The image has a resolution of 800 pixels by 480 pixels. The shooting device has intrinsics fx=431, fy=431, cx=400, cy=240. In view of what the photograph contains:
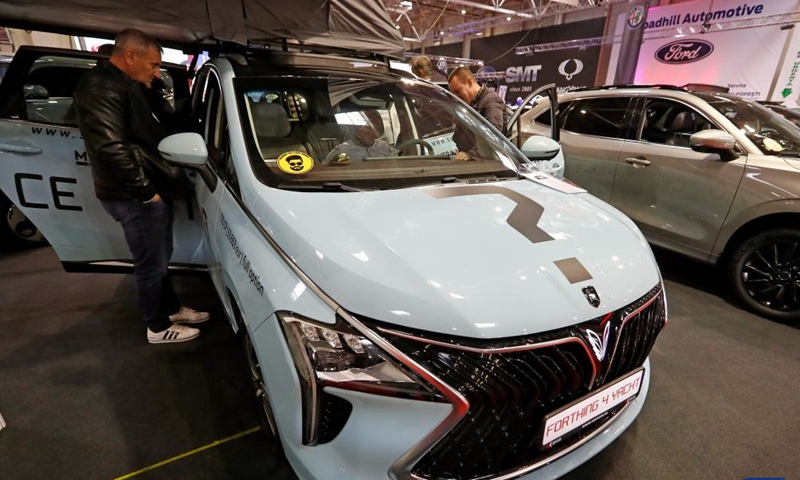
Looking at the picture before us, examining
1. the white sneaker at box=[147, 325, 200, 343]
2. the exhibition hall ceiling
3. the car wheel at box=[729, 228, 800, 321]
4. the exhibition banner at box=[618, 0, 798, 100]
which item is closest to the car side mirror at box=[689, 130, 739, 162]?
the car wheel at box=[729, 228, 800, 321]

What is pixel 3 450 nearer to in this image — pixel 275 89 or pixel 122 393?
pixel 122 393

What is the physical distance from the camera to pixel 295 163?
1.62 meters

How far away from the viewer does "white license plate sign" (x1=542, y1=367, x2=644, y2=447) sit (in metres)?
1.15

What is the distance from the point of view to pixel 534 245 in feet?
4.22

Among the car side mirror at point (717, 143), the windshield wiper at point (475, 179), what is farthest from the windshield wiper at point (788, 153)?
the windshield wiper at point (475, 179)

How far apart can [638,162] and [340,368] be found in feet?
10.8

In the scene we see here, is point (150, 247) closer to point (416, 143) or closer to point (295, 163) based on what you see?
point (295, 163)

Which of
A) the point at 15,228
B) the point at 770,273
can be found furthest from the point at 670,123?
the point at 15,228

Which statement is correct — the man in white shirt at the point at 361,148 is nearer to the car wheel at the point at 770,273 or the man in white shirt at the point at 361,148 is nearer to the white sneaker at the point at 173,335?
the white sneaker at the point at 173,335

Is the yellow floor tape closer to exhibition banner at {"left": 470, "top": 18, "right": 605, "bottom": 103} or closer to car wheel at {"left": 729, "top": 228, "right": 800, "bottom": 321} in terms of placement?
car wheel at {"left": 729, "top": 228, "right": 800, "bottom": 321}

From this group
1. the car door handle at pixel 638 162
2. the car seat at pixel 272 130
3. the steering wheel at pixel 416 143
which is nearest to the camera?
the car seat at pixel 272 130

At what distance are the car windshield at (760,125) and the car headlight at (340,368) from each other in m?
3.18

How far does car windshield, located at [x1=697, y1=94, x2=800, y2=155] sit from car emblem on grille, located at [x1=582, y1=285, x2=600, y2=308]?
103 inches

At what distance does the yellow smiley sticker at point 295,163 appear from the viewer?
1592mm
